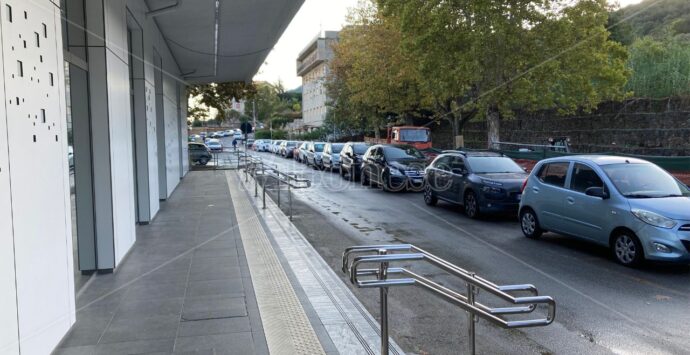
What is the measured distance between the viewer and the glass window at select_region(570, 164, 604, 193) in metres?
9.08

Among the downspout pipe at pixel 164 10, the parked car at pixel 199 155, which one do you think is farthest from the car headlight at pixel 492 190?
the parked car at pixel 199 155

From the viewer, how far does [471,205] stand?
12922mm

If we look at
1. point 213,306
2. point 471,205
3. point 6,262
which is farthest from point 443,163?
point 6,262

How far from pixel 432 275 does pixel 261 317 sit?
2935 mm

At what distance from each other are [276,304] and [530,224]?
608cm

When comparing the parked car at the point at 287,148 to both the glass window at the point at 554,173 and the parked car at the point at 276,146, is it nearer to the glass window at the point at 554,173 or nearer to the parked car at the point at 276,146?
the parked car at the point at 276,146

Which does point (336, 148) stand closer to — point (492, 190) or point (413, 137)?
point (413, 137)

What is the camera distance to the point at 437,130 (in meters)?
39.4

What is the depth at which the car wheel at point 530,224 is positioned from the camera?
1027 centimetres

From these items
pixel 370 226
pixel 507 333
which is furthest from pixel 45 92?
pixel 370 226

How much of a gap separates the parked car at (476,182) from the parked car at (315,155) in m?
16.5

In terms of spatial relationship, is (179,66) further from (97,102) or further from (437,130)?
(437,130)

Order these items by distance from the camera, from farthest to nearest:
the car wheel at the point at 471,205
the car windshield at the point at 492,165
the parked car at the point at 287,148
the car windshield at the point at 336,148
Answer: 1. the parked car at the point at 287,148
2. the car windshield at the point at 336,148
3. the car windshield at the point at 492,165
4. the car wheel at the point at 471,205

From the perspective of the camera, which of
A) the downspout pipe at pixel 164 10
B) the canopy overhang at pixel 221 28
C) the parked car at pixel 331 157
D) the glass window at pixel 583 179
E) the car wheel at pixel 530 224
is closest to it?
the glass window at pixel 583 179
